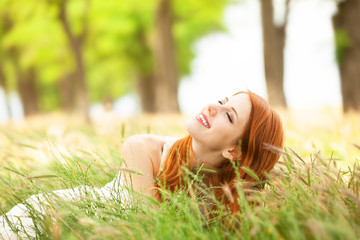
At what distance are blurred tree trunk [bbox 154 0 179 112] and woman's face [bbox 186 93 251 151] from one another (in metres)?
12.4

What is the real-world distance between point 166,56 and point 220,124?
41.3 feet

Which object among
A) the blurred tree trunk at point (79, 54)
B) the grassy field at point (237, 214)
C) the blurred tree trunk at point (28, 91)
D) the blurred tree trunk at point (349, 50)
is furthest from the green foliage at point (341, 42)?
the blurred tree trunk at point (28, 91)

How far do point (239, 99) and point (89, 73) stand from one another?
77.9 feet

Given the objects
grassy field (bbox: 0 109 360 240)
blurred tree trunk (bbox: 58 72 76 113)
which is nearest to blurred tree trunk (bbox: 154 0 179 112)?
blurred tree trunk (bbox: 58 72 76 113)

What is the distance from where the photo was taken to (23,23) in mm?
15703

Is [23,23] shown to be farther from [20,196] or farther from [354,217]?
[354,217]

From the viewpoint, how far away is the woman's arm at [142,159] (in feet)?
8.70

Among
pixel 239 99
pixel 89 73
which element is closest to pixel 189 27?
pixel 89 73

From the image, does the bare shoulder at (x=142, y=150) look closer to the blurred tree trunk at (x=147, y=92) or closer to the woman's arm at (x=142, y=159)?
the woman's arm at (x=142, y=159)

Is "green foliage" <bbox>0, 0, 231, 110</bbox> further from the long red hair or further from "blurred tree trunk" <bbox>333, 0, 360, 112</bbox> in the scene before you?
the long red hair

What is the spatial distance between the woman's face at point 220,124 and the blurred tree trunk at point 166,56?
12356mm

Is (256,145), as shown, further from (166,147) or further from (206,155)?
(166,147)

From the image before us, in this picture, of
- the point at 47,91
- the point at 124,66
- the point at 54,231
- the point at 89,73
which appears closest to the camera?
the point at 54,231

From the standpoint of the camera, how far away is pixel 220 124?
265cm
